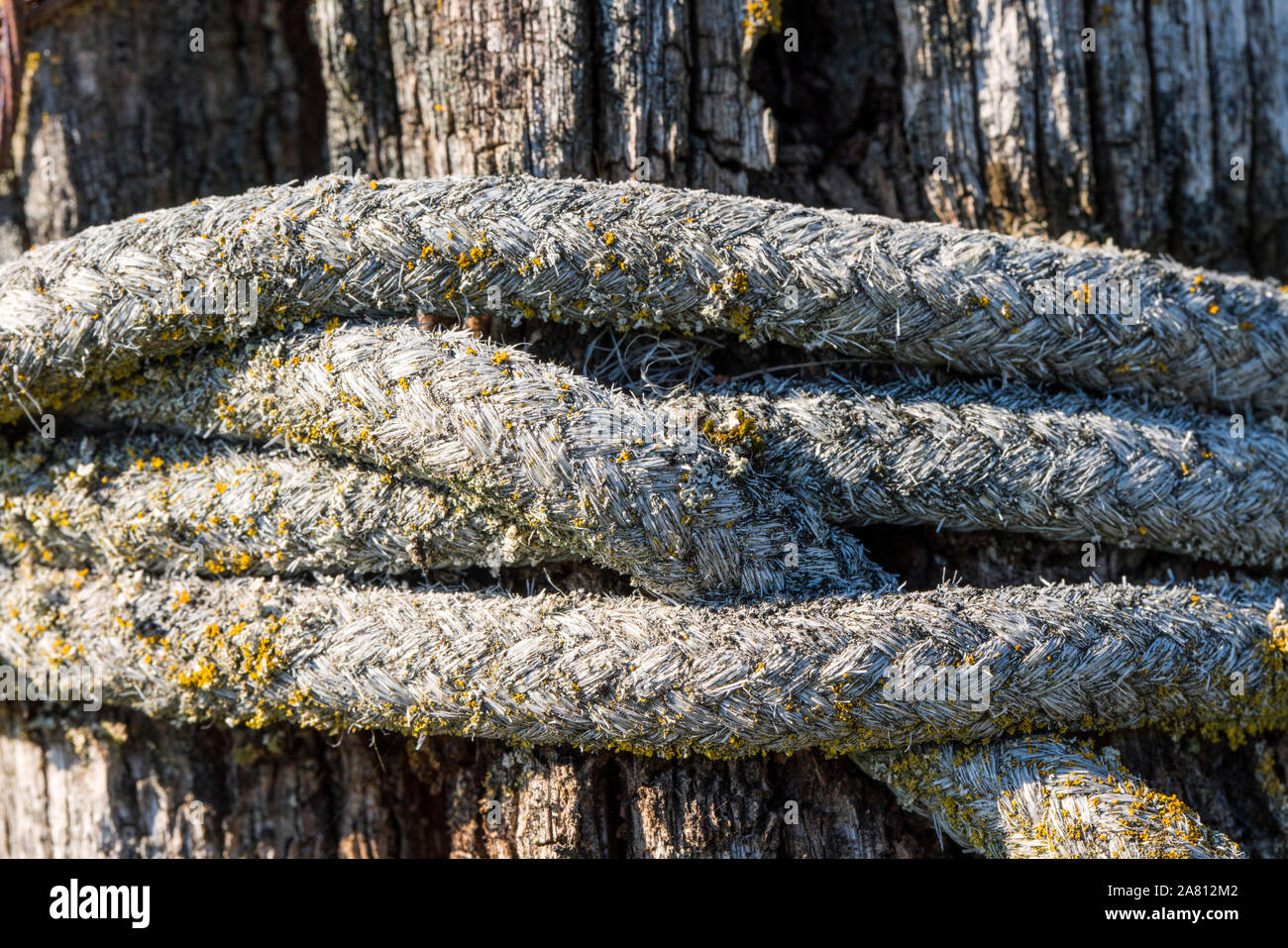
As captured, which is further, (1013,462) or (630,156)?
(630,156)

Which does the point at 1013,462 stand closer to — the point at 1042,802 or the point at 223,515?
the point at 1042,802

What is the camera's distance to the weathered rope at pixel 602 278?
1739 millimetres

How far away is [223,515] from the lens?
6.09 feet

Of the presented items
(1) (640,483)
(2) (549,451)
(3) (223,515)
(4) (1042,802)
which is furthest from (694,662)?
(3) (223,515)

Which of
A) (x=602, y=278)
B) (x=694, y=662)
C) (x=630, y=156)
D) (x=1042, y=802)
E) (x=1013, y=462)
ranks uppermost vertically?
(x=630, y=156)

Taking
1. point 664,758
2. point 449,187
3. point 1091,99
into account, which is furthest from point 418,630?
point 1091,99

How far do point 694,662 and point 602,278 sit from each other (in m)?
0.70

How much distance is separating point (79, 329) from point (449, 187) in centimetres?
75

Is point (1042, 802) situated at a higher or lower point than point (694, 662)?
lower

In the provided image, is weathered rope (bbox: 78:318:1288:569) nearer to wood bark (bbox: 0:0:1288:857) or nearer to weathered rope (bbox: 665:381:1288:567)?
weathered rope (bbox: 665:381:1288:567)

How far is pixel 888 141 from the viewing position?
83.8 inches

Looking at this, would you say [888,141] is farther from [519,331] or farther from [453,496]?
[453,496]

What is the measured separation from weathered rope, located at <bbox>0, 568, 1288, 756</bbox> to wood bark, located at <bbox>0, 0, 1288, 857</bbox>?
0.13m

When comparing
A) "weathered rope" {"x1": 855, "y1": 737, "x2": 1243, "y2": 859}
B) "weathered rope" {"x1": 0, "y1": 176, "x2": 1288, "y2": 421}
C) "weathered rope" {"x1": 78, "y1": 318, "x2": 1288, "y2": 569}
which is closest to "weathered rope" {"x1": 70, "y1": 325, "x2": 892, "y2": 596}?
"weathered rope" {"x1": 78, "y1": 318, "x2": 1288, "y2": 569}
